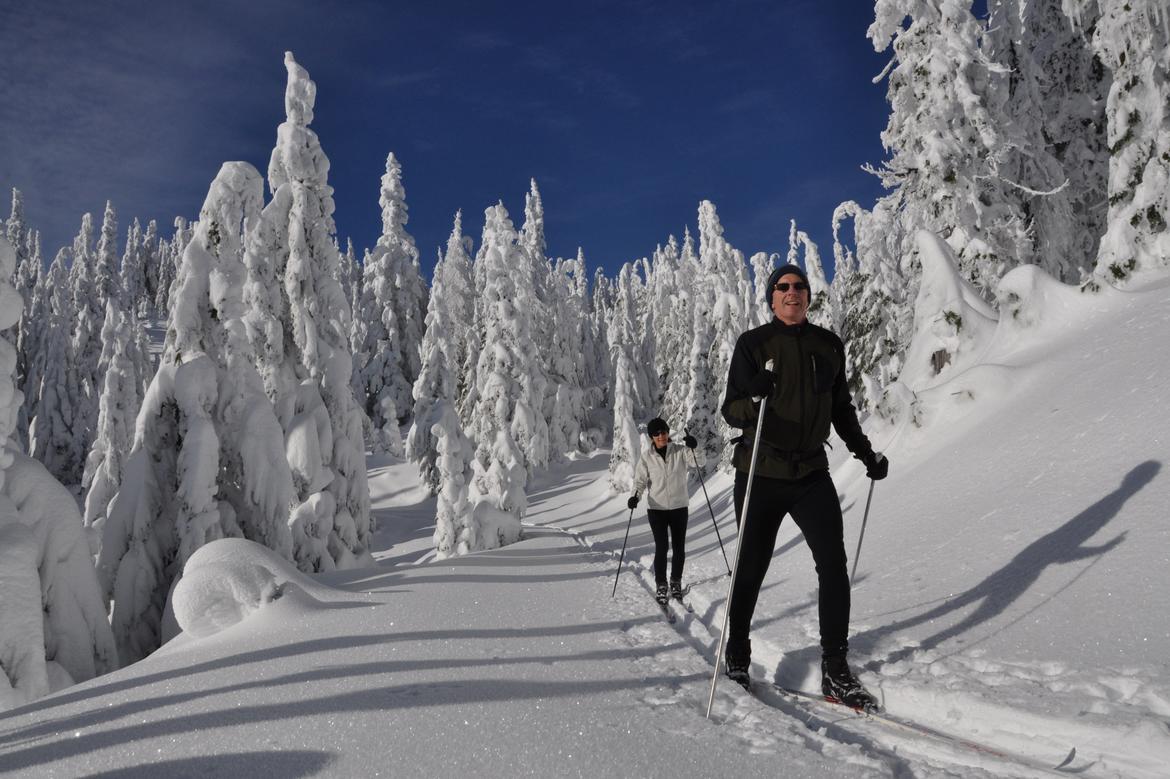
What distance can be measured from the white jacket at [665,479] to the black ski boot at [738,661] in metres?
3.60

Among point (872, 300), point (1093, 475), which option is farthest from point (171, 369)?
point (872, 300)

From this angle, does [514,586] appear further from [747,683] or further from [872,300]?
[872,300]

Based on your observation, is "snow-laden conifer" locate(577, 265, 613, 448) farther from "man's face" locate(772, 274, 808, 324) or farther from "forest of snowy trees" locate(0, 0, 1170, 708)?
"man's face" locate(772, 274, 808, 324)

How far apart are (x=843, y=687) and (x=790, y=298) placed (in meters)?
2.12

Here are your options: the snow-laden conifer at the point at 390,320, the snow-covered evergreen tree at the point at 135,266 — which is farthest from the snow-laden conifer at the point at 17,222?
the snow-laden conifer at the point at 390,320

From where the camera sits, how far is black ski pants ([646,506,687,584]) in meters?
7.07

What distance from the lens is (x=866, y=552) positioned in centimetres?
648

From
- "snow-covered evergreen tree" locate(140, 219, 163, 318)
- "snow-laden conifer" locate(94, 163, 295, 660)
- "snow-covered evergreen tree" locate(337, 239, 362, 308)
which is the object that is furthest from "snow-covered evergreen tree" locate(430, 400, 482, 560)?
"snow-covered evergreen tree" locate(140, 219, 163, 318)

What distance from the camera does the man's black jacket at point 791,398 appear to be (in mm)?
3574

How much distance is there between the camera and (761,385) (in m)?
3.40

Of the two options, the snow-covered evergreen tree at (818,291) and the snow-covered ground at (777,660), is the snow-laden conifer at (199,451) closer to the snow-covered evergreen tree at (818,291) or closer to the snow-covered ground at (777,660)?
the snow-covered ground at (777,660)

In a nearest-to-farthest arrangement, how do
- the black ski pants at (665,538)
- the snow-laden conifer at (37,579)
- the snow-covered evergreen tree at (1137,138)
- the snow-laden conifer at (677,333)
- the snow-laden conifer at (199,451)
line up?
the snow-laden conifer at (37,579), the black ski pants at (665,538), the snow-covered evergreen tree at (1137,138), the snow-laden conifer at (199,451), the snow-laden conifer at (677,333)

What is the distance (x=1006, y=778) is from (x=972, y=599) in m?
2.33

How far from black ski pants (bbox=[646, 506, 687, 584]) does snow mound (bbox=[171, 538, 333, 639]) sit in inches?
141
